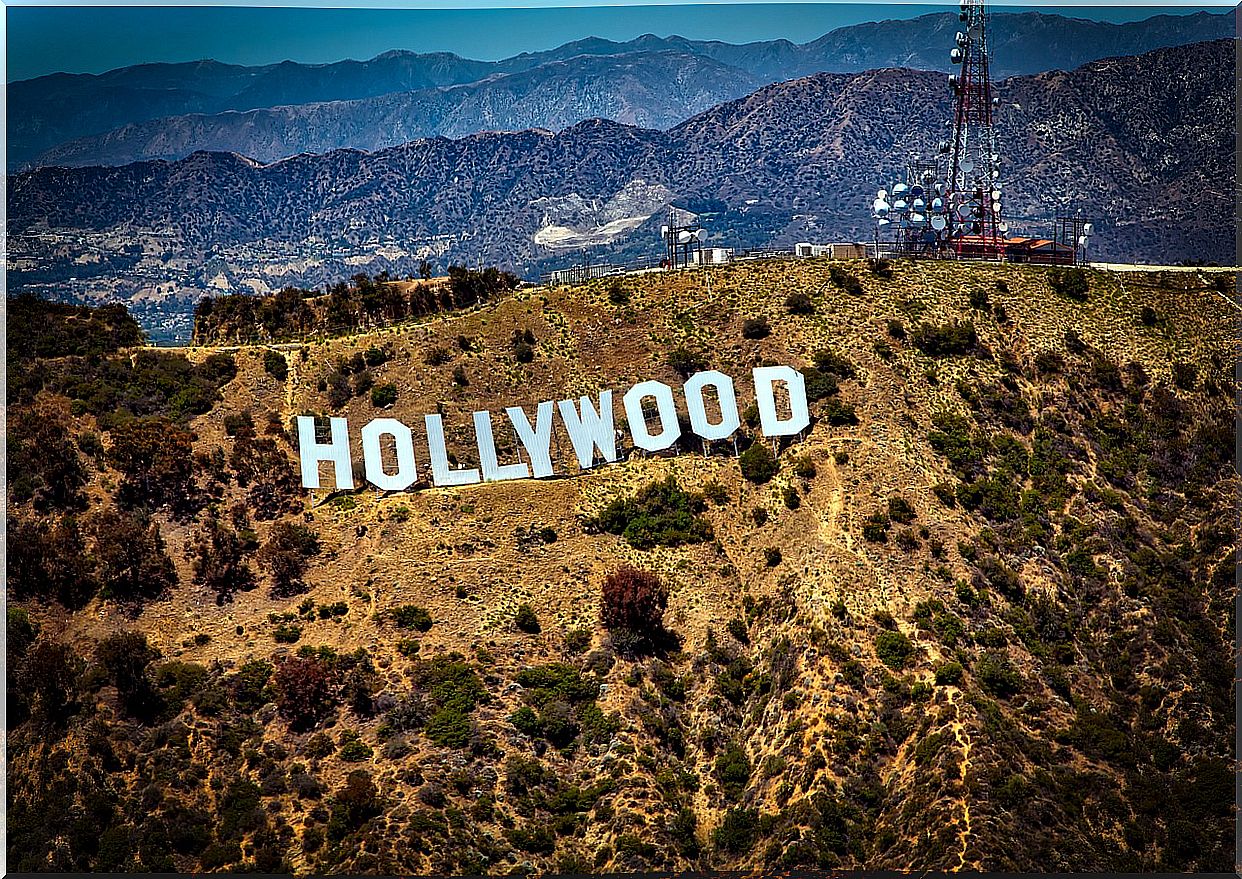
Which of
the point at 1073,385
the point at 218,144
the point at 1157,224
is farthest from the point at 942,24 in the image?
the point at 1073,385

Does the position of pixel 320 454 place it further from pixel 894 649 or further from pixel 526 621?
pixel 894 649

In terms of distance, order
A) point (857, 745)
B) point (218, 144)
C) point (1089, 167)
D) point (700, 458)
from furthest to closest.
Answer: point (218, 144), point (1089, 167), point (700, 458), point (857, 745)

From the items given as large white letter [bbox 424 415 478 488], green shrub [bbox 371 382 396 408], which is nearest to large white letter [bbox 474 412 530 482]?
large white letter [bbox 424 415 478 488]

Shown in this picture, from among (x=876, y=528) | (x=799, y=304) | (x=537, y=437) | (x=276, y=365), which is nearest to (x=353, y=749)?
(x=537, y=437)

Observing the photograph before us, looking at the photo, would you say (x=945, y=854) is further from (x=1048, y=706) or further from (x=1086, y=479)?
(x=1086, y=479)

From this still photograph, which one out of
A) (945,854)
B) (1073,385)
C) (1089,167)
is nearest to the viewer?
(945,854)

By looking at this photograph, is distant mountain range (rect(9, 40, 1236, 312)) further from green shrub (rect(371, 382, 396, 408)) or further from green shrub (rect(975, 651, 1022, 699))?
green shrub (rect(975, 651, 1022, 699))
